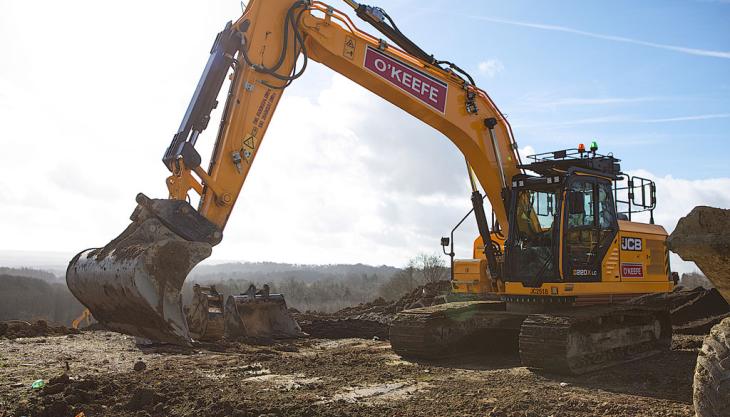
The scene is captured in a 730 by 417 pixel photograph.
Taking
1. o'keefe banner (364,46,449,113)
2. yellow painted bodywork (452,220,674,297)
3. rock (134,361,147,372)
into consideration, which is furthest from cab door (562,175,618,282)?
rock (134,361,147,372)

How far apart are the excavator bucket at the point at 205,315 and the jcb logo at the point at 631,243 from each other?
19.9 ft

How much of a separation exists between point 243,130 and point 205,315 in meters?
2.70

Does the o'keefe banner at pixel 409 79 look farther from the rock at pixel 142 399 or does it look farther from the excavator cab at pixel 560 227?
the rock at pixel 142 399

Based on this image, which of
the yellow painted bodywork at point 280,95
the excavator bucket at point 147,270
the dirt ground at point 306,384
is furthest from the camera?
the yellow painted bodywork at point 280,95

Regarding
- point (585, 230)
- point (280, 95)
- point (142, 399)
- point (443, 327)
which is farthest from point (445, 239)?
point (142, 399)

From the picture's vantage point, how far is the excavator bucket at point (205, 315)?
343 inches

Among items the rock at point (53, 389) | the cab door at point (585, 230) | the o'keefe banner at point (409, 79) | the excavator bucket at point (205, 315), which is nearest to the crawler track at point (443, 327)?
the cab door at point (585, 230)

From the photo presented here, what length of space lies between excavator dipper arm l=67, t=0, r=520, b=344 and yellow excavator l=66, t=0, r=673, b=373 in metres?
0.02

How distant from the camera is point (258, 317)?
12.0m

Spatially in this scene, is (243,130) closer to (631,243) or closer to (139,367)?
(139,367)

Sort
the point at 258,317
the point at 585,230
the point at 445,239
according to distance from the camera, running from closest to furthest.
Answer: the point at 585,230, the point at 445,239, the point at 258,317

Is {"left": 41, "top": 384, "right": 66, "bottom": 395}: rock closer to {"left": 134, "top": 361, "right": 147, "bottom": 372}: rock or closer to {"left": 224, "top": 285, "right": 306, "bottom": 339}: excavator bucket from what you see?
{"left": 134, "top": 361, "right": 147, "bottom": 372}: rock

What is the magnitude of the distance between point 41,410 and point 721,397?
5.55 metres

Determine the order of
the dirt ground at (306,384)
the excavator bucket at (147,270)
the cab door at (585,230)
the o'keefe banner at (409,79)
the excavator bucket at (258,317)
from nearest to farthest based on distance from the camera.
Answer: the dirt ground at (306,384) → the excavator bucket at (147,270) → the cab door at (585,230) → the o'keefe banner at (409,79) → the excavator bucket at (258,317)
